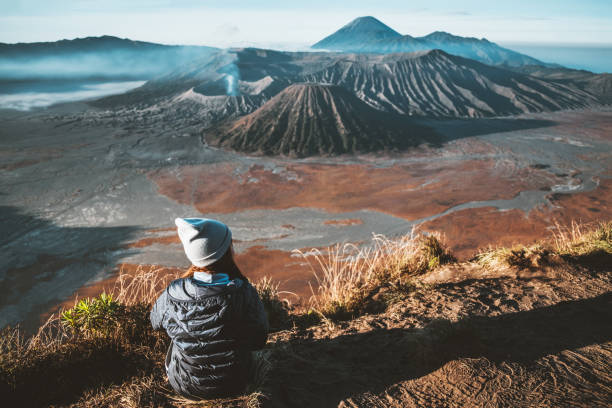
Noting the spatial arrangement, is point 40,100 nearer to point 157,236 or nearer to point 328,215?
point 157,236

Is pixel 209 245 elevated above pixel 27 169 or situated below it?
above

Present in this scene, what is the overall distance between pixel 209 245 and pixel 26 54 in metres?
89.1

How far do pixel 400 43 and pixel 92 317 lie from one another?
390 ft

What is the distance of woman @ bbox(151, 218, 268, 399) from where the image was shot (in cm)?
174

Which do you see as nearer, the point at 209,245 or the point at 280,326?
the point at 209,245

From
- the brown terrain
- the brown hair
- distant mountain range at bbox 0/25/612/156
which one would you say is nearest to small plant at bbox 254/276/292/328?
the brown hair

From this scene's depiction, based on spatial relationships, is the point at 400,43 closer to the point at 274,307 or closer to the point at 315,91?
the point at 315,91

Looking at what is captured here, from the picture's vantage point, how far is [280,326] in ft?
10.3

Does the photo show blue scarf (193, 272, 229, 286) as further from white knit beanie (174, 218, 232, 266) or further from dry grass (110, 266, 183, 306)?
dry grass (110, 266, 183, 306)

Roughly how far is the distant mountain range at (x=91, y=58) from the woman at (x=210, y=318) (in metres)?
71.8

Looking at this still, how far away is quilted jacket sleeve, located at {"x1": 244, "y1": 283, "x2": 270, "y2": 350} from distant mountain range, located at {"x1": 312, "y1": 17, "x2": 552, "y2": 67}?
110051 millimetres

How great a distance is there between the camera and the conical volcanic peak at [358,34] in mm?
113062

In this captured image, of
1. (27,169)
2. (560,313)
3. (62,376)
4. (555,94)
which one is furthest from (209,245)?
(555,94)

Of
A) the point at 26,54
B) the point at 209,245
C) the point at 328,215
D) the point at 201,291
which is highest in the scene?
the point at 26,54
